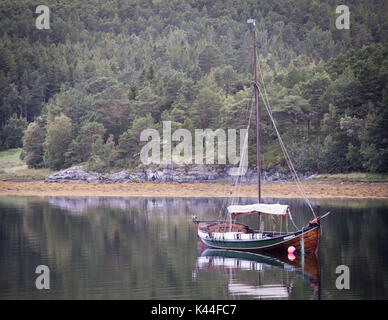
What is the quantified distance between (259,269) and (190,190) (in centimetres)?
5564

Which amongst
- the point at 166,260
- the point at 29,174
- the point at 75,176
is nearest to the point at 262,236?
the point at 166,260

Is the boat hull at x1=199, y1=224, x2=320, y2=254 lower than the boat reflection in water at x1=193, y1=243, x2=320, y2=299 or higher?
higher

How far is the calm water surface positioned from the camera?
3042cm

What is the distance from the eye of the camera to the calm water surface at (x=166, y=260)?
30.4m

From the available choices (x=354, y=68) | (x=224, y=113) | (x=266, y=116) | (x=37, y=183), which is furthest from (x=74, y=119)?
(x=354, y=68)

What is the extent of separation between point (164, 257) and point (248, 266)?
560cm

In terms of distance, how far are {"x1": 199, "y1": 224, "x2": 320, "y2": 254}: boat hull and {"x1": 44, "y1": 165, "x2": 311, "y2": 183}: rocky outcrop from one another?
52587 millimetres

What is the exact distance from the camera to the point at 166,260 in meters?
38.7

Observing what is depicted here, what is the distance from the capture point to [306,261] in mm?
37656

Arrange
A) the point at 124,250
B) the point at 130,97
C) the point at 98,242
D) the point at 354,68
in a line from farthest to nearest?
the point at 130,97, the point at 354,68, the point at 98,242, the point at 124,250

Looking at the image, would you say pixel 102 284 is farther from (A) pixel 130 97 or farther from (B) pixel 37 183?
(A) pixel 130 97

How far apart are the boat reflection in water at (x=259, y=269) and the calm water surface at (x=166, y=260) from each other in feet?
0.16

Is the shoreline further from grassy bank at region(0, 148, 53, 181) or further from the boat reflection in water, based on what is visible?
the boat reflection in water

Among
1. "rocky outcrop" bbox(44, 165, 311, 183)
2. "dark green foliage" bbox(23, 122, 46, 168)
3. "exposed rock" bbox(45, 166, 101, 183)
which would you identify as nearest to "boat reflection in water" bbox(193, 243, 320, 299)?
"rocky outcrop" bbox(44, 165, 311, 183)
